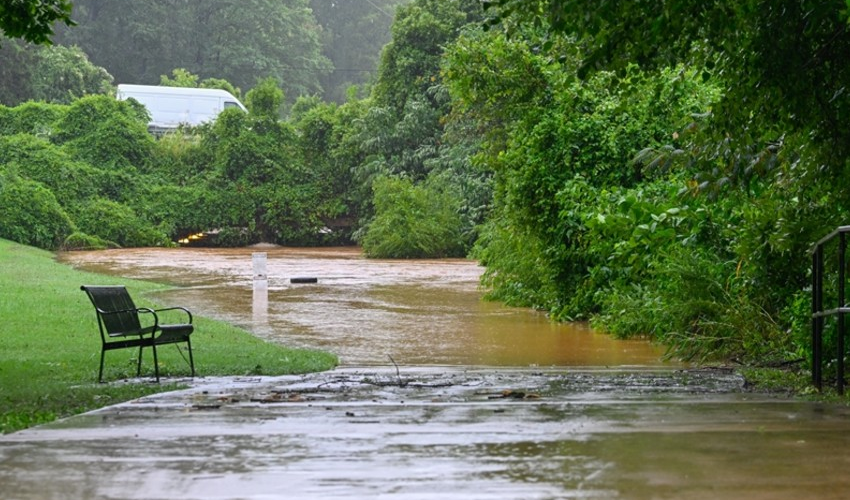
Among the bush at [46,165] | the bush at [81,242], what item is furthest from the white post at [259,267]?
the bush at [46,165]

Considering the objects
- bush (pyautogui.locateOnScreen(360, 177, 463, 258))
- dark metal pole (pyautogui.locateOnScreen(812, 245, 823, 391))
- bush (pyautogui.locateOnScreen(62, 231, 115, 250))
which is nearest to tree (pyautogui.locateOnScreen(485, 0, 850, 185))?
dark metal pole (pyautogui.locateOnScreen(812, 245, 823, 391))

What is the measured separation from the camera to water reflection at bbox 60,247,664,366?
540 inches

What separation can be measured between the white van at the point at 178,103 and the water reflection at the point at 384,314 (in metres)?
23.3

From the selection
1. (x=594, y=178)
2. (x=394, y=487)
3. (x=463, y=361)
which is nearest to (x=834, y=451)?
(x=394, y=487)

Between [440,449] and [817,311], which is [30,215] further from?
[440,449]

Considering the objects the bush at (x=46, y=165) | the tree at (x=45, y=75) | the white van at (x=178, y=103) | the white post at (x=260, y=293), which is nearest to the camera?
the white post at (x=260, y=293)

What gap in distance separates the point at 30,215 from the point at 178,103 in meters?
17.9

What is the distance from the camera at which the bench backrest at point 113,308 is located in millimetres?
9953

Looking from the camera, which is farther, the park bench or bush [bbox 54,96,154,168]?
bush [bbox 54,96,154,168]

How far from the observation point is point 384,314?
1869 cm

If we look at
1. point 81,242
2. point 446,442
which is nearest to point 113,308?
point 446,442

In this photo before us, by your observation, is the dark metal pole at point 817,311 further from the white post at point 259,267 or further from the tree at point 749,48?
the white post at point 259,267

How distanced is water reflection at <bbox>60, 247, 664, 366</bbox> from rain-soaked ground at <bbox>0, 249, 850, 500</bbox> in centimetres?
260

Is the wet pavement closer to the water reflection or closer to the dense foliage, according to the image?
the dense foliage
